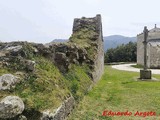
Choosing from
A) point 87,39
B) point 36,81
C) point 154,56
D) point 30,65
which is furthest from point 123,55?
point 36,81

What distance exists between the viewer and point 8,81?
220 inches

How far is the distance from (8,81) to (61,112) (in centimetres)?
128

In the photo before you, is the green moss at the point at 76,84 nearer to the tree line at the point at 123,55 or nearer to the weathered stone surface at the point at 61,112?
the weathered stone surface at the point at 61,112

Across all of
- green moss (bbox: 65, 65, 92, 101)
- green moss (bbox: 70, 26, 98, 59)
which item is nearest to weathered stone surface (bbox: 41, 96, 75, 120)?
green moss (bbox: 65, 65, 92, 101)

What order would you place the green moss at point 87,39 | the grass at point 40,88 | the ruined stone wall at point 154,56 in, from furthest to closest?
the ruined stone wall at point 154,56 → the green moss at point 87,39 → the grass at point 40,88

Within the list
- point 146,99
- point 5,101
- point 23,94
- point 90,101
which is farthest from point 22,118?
point 146,99

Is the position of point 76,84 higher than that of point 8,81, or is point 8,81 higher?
point 8,81

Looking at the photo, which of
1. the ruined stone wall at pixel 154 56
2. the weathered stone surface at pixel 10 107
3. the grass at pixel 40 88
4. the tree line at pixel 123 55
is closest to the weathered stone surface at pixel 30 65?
the grass at pixel 40 88

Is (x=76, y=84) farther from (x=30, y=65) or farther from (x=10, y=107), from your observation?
(x=10, y=107)

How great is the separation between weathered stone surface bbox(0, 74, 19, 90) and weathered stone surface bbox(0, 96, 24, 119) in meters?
0.63

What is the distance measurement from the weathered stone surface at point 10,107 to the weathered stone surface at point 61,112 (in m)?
0.47

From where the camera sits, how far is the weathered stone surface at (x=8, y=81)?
17.7 ft

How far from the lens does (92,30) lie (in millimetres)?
16391

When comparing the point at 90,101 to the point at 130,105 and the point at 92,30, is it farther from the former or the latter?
the point at 92,30
